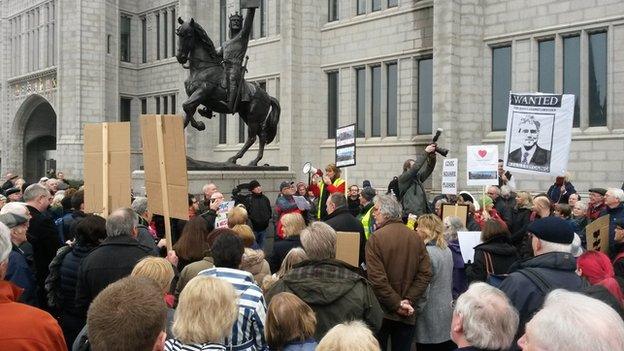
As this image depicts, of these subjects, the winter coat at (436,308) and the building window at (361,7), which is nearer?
the winter coat at (436,308)

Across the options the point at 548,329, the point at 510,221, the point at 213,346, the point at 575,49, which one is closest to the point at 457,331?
the point at 548,329

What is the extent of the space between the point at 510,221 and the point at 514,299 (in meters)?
5.95

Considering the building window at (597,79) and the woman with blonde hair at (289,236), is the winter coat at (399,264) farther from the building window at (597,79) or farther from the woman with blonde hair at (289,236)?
the building window at (597,79)

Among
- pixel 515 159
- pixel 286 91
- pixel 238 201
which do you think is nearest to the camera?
pixel 515 159

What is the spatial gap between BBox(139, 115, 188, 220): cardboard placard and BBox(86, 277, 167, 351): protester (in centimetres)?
375

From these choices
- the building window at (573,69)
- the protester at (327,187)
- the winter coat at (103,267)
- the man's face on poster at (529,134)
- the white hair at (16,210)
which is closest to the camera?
the winter coat at (103,267)

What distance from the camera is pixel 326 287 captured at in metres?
4.16

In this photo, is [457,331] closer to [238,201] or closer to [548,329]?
[548,329]

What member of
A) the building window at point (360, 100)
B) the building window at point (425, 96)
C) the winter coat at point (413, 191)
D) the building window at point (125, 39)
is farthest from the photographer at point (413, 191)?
the building window at point (125, 39)

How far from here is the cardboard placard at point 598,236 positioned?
240 inches

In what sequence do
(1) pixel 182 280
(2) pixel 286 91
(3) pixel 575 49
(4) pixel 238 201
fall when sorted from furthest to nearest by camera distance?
1. (2) pixel 286 91
2. (3) pixel 575 49
3. (4) pixel 238 201
4. (1) pixel 182 280

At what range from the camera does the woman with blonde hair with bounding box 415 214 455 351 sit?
573 cm

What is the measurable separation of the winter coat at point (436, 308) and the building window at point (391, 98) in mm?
16342

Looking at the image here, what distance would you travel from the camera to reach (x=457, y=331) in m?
3.05
